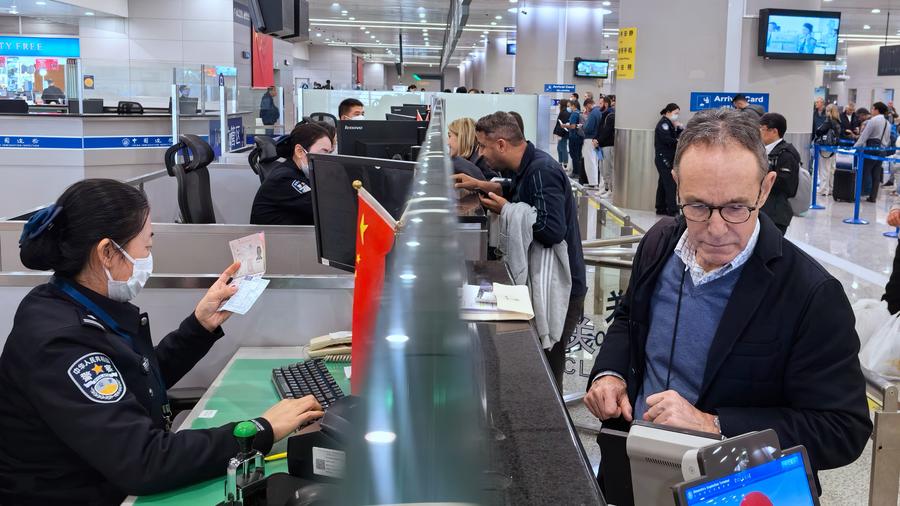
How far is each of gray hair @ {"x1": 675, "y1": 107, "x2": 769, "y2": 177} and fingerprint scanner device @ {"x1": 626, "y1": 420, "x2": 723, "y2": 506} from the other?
0.58 meters

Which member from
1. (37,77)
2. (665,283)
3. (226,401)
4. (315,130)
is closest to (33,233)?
(226,401)

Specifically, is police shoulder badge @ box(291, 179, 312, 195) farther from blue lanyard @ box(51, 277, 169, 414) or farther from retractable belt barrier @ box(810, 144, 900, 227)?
retractable belt barrier @ box(810, 144, 900, 227)

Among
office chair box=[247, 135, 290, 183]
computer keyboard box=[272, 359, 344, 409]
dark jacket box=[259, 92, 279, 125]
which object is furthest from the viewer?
dark jacket box=[259, 92, 279, 125]

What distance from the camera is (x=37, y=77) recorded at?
63.8 feet

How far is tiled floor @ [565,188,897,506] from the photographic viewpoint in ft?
11.1

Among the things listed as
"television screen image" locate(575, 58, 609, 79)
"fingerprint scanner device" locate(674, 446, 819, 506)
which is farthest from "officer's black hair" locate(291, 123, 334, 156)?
"television screen image" locate(575, 58, 609, 79)

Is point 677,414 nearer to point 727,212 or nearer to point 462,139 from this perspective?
point 727,212

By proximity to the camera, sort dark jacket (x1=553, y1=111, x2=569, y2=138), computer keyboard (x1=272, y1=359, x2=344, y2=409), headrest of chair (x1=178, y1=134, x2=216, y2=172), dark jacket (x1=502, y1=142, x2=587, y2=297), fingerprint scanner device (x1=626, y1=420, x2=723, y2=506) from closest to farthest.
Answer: fingerprint scanner device (x1=626, y1=420, x2=723, y2=506)
computer keyboard (x1=272, y1=359, x2=344, y2=409)
dark jacket (x1=502, y1=142, x2=587, y2=297)
headrest of chair (x1=178, y1=134, x2=216, y2=172)
dark jacket (x1=553, y1=111, x2=569, y2=138)

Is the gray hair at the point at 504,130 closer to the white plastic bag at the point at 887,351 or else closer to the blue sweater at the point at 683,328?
the white plastic bag at the point at 887,351

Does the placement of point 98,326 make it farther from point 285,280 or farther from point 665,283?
point 665,283

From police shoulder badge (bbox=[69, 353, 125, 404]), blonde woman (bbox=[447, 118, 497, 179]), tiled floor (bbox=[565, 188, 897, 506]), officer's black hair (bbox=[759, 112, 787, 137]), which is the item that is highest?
officer's black hair (bbox=[759, 112, 787, 137])

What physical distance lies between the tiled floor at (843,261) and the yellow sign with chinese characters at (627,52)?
2.04 meters

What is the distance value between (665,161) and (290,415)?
31.0 ft

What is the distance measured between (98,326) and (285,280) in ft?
3.14
